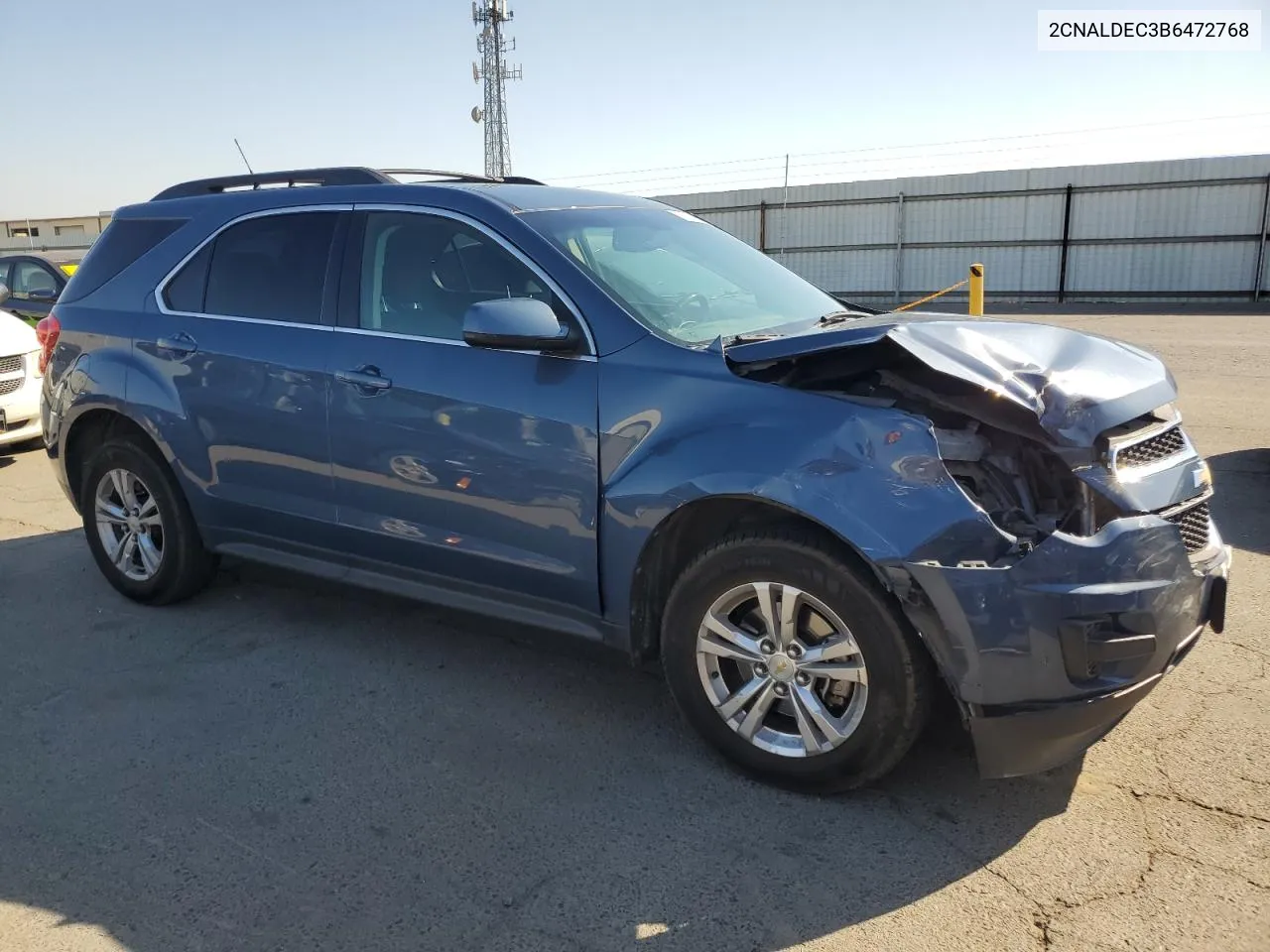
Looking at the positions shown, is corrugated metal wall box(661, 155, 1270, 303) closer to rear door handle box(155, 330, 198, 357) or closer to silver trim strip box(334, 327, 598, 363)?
rear door handle box(155, 330, 198, 357)

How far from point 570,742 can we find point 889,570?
54.3 inches

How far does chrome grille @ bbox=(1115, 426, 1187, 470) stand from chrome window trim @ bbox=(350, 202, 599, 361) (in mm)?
1653

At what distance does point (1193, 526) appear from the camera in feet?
10.2

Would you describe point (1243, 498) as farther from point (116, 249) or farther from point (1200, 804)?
point (116, 249)

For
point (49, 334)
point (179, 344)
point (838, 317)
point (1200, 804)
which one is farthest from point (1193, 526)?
point (49, 334)

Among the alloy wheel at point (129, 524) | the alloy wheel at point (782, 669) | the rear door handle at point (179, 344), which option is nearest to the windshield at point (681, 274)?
the alloy wheel at point (782, 669)

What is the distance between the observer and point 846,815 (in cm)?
307

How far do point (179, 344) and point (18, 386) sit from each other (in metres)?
4.89

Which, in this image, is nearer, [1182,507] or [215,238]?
[1182,507]

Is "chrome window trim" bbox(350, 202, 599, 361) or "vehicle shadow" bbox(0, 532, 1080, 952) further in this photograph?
"chrome window trim" bbox(350, 202, 599, 361)

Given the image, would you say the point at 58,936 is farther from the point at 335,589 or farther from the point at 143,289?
the point at 143,289

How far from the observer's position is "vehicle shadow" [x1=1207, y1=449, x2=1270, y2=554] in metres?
5.50

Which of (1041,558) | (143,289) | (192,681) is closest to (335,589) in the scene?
(192,681)

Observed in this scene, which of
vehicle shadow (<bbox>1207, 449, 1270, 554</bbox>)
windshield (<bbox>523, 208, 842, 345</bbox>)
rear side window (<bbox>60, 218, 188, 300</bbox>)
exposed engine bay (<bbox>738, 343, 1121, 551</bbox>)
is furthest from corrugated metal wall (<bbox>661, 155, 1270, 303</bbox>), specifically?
exposed engine bay (<bbox>738, 343, 1121, 551</bbox>)
